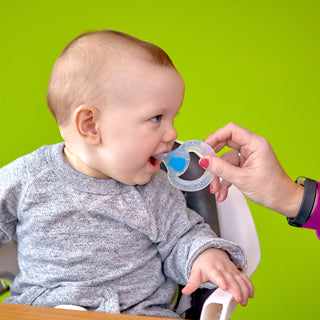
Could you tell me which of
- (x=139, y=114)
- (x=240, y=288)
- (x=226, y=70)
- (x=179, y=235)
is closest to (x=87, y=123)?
(x=139, y=114)

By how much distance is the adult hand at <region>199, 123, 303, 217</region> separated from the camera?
3.07ft

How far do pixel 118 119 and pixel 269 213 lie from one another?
1159 millimetres

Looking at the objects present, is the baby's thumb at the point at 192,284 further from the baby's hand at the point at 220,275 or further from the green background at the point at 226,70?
the green background at the point at 226,70

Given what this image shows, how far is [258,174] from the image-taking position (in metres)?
0.95

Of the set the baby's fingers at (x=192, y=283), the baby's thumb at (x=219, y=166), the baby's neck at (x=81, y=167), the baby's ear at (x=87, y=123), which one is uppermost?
the baby's ear at (x=87, y=123)

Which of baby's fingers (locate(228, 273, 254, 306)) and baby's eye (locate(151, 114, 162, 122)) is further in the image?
baby's eye (locate(151, 114, 162, 122))

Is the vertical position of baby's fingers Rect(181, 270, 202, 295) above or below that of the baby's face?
below

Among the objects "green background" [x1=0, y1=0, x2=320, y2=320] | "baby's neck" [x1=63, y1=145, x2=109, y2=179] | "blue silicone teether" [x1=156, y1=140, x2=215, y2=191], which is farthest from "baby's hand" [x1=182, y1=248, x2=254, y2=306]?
"green background" [x1=0, y1=0, x2=320, y2=320]

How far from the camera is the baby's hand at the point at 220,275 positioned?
0.88m

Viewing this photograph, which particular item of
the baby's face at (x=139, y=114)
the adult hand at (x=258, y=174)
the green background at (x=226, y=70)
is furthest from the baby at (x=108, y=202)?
the green background at (x=226, y=70)

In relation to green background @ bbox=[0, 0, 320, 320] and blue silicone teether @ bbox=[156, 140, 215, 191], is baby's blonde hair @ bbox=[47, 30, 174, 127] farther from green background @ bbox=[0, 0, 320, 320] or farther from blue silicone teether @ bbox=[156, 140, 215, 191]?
green background @ bbox=[0, 0, 320, 320]

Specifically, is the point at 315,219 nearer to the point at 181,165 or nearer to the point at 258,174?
the point at 258,174

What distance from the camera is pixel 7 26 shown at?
187cm

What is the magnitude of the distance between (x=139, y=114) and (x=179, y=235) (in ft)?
0.95
